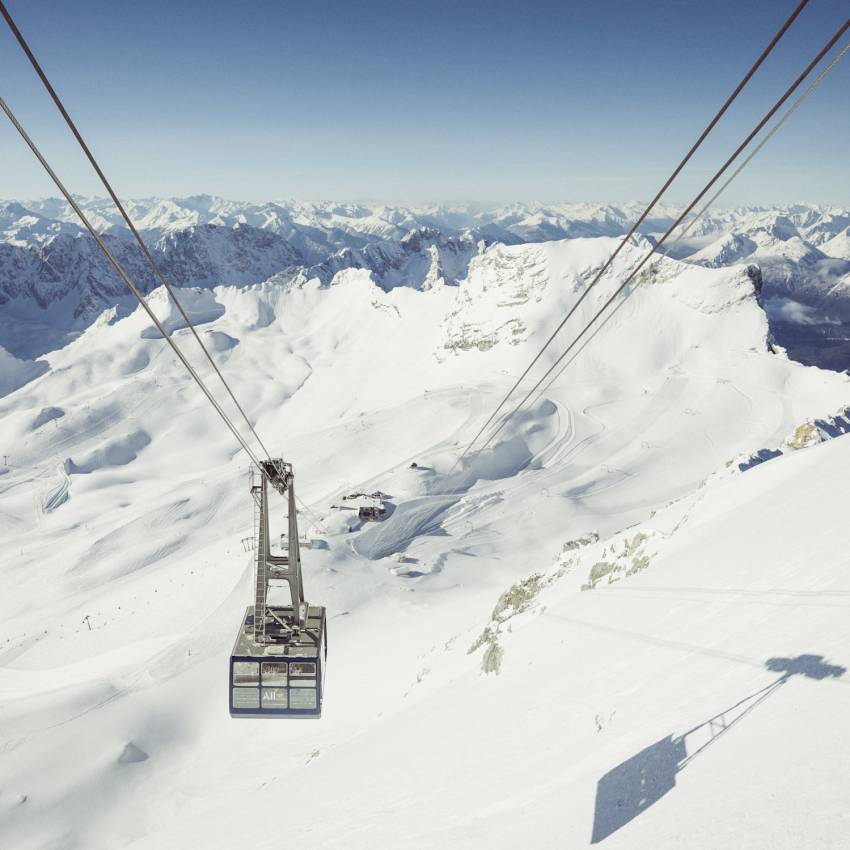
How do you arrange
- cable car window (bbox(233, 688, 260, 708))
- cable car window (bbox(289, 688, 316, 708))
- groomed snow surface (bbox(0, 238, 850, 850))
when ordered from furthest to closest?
cable car window (bbox(289, 688, 316, 708))
cable car window (bbox(233, 688, 260, 708))
groomed snow surface (bbox(0, 238, 850, 850))

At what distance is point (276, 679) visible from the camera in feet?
52.9

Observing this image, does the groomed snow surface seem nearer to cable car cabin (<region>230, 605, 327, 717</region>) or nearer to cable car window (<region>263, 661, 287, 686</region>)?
cable car cabin (<region>230, 605, 327, 717</region>)

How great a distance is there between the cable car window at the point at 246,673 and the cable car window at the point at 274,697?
1.31 ft

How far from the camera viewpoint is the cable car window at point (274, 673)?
16.1 m

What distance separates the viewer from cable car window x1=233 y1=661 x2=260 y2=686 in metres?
15.9

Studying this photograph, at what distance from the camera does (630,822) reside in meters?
6.75

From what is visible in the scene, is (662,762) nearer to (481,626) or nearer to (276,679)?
(276,679)

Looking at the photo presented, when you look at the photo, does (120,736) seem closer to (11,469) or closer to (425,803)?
(425,803)

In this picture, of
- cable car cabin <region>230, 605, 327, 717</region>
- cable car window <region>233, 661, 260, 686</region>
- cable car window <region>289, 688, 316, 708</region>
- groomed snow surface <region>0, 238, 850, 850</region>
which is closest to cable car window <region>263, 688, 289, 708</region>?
cable car cabin <region>230, 605, 327, 717</region>

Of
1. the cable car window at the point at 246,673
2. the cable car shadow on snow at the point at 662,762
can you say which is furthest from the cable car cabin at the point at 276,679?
the cable car shadow on snow at the point at 662,762

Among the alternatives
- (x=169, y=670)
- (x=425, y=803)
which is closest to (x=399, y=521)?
(x=169, y=670)

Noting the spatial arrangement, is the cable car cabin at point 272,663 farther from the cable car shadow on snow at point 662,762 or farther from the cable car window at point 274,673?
the cable car shadow on snow at point 662,762

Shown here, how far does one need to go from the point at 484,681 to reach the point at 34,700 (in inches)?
1025

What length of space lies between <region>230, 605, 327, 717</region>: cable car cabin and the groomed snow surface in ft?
6.79
